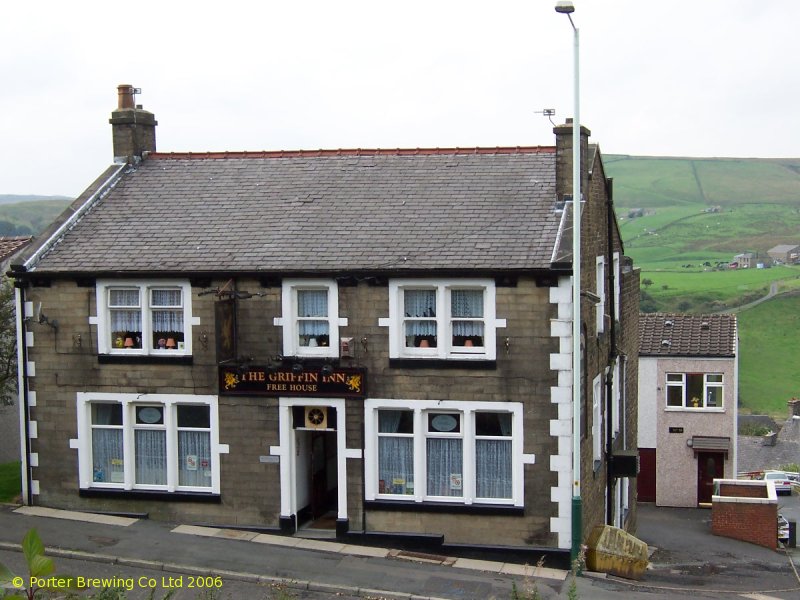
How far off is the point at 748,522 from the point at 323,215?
50.1 feet

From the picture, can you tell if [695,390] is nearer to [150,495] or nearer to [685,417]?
[685,417]

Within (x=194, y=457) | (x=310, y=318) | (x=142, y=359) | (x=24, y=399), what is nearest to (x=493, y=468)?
(x=310, y=318)

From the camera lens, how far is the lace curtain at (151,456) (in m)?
20.7

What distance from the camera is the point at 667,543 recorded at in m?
28.1

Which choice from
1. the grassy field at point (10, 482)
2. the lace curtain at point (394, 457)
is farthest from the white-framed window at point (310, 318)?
the grassy field at point (10, 482)

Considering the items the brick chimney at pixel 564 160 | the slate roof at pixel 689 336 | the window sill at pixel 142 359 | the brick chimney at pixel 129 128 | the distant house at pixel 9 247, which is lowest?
the slate roof at pixel 689 336

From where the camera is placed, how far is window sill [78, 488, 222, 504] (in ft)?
66.6

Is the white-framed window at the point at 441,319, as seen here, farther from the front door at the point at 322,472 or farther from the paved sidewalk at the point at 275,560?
the paved sidewalk at the point at 275,560

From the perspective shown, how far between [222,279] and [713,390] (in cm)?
2398

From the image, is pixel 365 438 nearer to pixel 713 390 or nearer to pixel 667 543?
pixel 667 543

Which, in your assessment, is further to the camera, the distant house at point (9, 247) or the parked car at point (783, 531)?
the parked car at point (783, 531)

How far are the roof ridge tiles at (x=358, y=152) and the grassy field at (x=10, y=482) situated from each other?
867 centimetres

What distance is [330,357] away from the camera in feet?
64.3

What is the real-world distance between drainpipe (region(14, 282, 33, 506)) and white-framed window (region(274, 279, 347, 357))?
571 cm
